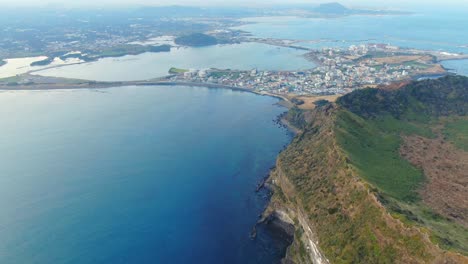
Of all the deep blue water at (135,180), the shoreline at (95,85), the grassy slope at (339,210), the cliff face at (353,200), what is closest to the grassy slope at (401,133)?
the cliff face at (353,200)

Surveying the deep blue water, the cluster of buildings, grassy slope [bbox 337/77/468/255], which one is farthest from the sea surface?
grassy slope [bbox 337/77/468/255]

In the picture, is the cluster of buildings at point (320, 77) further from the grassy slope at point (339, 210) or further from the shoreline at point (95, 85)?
the grassy slope at point (339, 210)

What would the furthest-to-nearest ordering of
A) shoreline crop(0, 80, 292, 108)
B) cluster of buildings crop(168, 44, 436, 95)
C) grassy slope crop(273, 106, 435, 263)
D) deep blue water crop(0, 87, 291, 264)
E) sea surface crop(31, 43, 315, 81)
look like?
1. sea surface crop(31, 43, 315, 81)
2. shoreline crop(0, 80, 292, 108)
3. cluster of buildings crop(168, 44, 436, 95)
4. deep blue water crop(0, 87, 291, 264)
5. grassy slope crop(273, 106, 435, 263)

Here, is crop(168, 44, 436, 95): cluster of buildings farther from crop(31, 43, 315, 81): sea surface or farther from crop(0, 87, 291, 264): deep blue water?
crop(0, 87, 291, 264): deep blue water

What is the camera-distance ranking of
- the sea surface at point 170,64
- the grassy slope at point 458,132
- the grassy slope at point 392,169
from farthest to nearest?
the sea surface at point 170,64, the grassy slope at point 458,132, the grassy slope at point 392,169

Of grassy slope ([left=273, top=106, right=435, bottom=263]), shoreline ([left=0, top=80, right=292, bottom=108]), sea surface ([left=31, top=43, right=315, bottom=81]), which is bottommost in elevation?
shoreline ([left=0, top=80, right=292, bottom=108])

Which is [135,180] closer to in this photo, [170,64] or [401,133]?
[401,133]

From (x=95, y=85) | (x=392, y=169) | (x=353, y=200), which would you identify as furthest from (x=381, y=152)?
(x=95, y=85)
